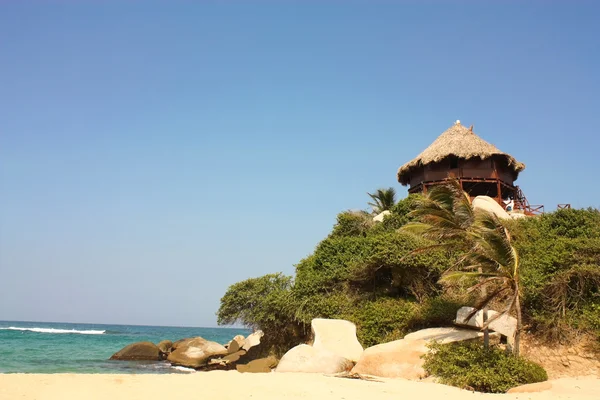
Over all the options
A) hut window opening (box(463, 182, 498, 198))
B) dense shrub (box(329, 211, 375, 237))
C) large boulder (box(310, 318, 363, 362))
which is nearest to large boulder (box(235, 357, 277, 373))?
large boulder (box(310, 318, 363, 362))

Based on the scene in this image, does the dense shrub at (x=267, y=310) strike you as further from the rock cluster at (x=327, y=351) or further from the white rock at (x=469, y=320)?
the white rock at (x=469, y=320)

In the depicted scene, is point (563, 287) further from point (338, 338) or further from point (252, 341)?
point (252, 341)

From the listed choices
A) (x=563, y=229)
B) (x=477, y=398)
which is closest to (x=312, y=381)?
(x=477, y=398)

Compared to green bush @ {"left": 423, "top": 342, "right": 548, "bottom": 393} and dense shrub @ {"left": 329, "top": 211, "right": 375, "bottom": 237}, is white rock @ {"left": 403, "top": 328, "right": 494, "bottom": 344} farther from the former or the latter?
dense shrub @ {"left": 329, "top": 211, "right": 375, "bottom": 237}

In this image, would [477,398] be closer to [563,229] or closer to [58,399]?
[58,399]

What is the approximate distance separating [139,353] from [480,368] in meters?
24.0

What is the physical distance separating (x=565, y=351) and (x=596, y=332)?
38.8 inches

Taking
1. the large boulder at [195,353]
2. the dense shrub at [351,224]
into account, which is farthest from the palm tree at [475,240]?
the large boulder at [195,353]

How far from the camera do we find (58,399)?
843 centimetres

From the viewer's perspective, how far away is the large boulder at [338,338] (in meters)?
16.2

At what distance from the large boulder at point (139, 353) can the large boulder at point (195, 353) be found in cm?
141

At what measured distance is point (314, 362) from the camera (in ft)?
49.0

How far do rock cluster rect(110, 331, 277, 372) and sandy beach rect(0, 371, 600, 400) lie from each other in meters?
13.1

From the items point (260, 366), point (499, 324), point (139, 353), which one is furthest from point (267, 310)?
point (139, 353)
